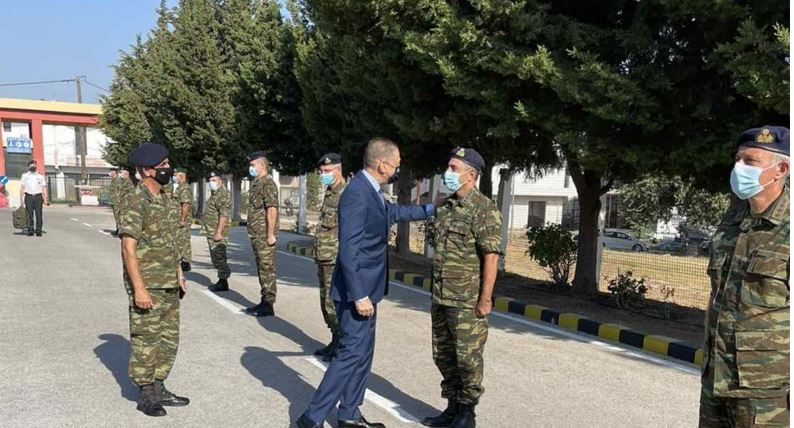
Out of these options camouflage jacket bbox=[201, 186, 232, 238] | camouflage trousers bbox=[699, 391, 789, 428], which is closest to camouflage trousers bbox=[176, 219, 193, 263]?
camouflage jacket bbox=[201, 186, 232, 238]

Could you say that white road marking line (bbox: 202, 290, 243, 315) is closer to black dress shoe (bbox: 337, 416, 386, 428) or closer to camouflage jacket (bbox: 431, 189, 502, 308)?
black dress shoe (bbox: 337, 416, 386, 428)

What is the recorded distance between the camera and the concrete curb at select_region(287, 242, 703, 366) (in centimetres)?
621

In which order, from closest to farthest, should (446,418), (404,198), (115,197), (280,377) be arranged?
(446,418)
(280,377)
(115,197)
(404,198)

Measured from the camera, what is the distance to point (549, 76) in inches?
264

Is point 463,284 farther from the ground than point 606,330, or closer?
farther from the ground

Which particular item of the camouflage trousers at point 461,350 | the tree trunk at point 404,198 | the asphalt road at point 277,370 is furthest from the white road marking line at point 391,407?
the tree trunk at point 404,198

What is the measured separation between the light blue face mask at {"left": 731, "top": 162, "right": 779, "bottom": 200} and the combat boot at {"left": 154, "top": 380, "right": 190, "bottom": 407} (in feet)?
12.7

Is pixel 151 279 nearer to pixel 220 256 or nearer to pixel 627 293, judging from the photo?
pixel 220 256

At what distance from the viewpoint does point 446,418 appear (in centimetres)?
420

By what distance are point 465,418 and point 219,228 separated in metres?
5.76

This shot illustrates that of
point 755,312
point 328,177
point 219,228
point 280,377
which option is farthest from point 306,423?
point 219,228

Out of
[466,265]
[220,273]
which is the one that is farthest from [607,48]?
[220,273]

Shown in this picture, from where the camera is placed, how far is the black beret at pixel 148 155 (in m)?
4.32

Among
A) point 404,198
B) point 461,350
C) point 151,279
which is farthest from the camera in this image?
point 404,198
